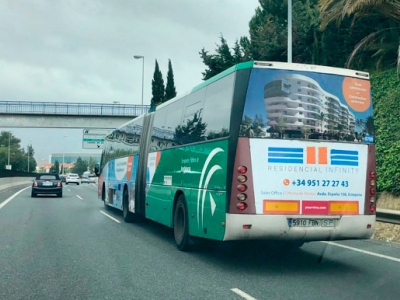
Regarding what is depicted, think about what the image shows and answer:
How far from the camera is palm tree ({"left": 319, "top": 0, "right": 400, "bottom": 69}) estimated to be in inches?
696

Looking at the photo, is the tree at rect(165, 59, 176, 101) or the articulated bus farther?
the tree at rect(165, 59, 176, 101)

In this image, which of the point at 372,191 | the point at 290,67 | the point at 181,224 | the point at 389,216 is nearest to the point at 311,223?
the point at 372,191

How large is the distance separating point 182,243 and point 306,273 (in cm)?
286

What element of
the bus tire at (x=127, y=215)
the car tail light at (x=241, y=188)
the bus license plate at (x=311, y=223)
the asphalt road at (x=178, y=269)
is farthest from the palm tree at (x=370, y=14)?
the car tail light at (x=241, y=188)

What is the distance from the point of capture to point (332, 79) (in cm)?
867

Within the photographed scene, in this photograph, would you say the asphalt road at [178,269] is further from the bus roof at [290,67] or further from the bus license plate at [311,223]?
the bus roof at [290,67]

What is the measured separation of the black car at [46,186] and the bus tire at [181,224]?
21.4m

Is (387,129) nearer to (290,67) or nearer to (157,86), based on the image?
(290,67)

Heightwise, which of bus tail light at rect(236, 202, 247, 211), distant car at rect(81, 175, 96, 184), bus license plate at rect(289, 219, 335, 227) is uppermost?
bus tail light at rect(236, 202, 247, 211)

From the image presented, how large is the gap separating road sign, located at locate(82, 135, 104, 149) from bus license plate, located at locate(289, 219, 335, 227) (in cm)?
4849

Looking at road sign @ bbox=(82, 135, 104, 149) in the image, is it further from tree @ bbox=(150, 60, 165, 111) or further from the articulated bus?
the articulated bus

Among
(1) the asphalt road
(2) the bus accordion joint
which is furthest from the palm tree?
(1) the asphalt road

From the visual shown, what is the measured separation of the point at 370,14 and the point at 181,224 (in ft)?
41.1

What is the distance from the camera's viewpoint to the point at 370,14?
1933cm
